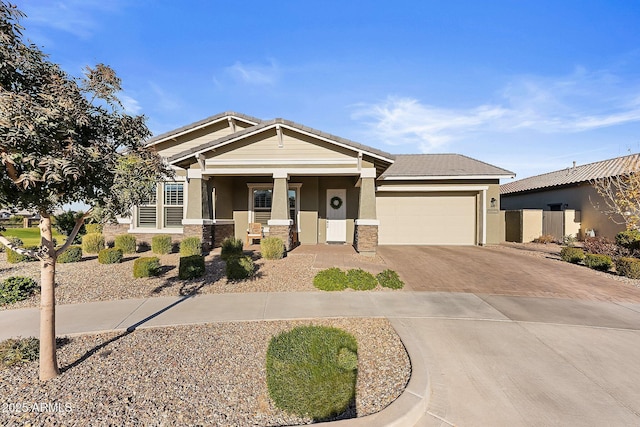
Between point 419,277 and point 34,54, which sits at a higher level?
point 34,54

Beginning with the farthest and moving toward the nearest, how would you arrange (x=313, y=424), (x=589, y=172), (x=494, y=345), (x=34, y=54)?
(x=589, y=172) < (x=494, y=345) < (x=34, y=54) < (x=313, y=424)

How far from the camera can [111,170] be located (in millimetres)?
3582

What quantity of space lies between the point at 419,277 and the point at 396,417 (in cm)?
611

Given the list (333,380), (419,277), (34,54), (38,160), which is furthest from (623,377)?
(34,54)

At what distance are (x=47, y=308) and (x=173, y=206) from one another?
10.4 meters

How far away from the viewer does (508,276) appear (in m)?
8.77

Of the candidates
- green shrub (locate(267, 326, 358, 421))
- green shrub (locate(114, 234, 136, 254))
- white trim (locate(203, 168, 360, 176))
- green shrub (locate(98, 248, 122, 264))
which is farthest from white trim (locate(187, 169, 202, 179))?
green shrub (locate(267, 326, 358, 421))

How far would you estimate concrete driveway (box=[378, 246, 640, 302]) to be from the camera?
7.41 m

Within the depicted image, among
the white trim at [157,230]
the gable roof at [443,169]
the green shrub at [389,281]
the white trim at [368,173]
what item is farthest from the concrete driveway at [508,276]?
the white trim at [157,230]

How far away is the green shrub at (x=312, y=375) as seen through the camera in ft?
9.54

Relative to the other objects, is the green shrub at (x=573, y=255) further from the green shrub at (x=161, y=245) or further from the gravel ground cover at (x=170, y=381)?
the green shrub at (x=161, y=245)

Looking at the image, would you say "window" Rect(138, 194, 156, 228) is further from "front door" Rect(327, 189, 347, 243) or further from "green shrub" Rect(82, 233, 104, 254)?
"front door" Rect(327, 189, 347, 243)

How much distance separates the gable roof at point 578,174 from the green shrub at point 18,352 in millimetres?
21557

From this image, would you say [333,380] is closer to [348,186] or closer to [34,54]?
[34,54]
